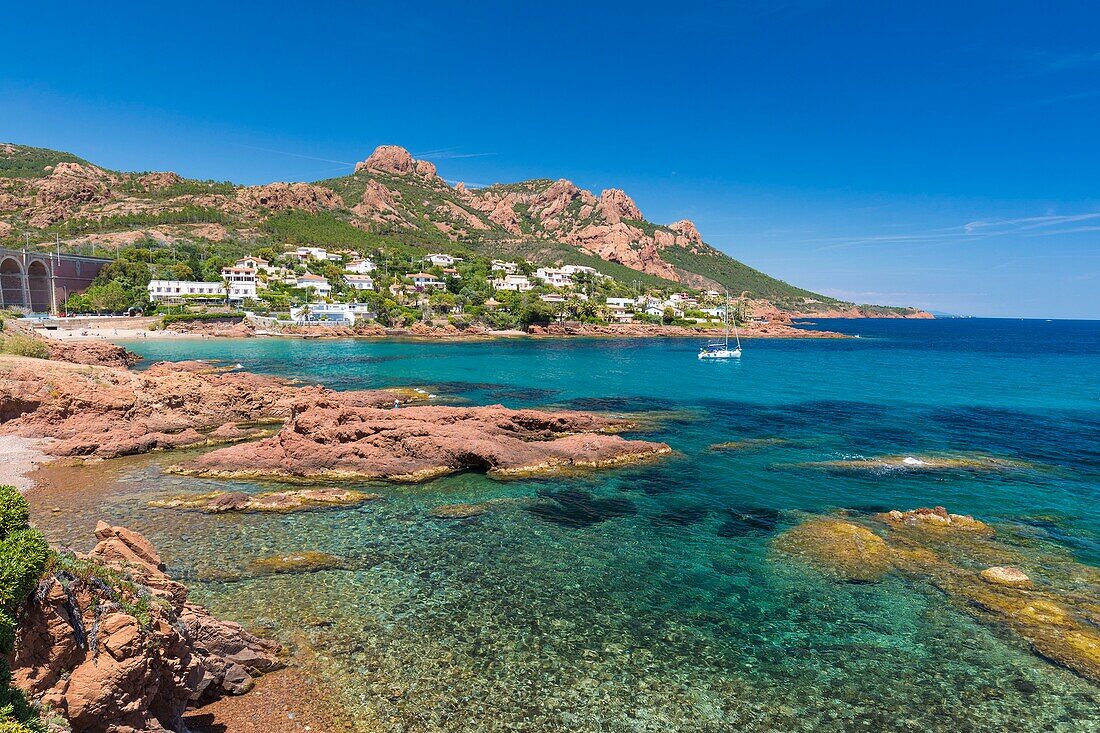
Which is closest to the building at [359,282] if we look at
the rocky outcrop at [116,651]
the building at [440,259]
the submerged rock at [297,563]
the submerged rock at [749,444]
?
the building at [440,259]

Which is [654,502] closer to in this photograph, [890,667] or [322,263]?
[890,667]

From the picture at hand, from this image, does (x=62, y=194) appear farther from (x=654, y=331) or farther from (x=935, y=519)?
(x=935, y=519)

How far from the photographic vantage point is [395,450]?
2541 cm

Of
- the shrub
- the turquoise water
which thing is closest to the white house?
the turquoise water

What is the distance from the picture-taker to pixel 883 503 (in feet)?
73.2

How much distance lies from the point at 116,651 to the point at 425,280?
15227 cm

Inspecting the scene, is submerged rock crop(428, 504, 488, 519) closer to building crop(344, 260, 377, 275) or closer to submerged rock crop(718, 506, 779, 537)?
submerged rock crop(718, 506, 779, 537)

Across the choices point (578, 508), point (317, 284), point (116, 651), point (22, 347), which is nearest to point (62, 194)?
point (317, 284)

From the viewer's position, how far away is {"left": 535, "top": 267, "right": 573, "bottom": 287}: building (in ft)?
595

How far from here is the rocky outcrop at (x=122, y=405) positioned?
27.4 metres

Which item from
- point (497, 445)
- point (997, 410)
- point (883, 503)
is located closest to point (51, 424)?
point (497, 445)

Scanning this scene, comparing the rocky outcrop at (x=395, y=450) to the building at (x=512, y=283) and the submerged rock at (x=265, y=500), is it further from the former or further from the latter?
the building at (x=512, y=283)

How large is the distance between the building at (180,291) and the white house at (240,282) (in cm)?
251

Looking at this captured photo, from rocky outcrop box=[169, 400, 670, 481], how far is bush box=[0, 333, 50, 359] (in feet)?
98.9
